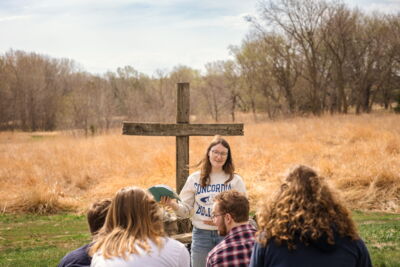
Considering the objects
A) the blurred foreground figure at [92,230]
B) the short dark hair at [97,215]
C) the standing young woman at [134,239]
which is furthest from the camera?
the short dark hair at [97,215]

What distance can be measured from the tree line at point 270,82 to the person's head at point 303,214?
33581 mm

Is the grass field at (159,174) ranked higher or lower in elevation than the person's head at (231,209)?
lower

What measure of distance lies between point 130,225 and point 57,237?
7.95 metres

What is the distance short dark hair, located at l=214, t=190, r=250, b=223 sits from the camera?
3129mm

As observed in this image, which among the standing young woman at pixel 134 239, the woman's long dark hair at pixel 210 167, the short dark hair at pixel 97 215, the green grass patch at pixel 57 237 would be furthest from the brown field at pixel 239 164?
the standing young woman at pixel 134 239

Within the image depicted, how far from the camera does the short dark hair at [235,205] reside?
10.3ft

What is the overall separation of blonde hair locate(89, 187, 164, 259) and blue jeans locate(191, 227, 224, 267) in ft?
5.32

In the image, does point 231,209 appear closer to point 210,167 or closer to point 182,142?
point 210,167

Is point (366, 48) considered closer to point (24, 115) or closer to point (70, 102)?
point (70, 102)

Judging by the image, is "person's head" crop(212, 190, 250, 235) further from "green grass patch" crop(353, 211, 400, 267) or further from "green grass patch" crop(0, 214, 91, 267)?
"green grass patch" crop(0, 214, 91, 267)

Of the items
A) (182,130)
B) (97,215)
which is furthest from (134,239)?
(182,130)

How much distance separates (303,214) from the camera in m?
2.39

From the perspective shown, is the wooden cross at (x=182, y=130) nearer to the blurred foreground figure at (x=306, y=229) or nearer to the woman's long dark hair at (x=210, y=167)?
the woman's long dark hair at (x=210, y=167)

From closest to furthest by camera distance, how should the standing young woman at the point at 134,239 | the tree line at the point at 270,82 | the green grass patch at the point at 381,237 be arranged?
the standing young woman at the point at 134,239 < the green grass patch at the point at 381,237 < the tree line at the point at 270,82
